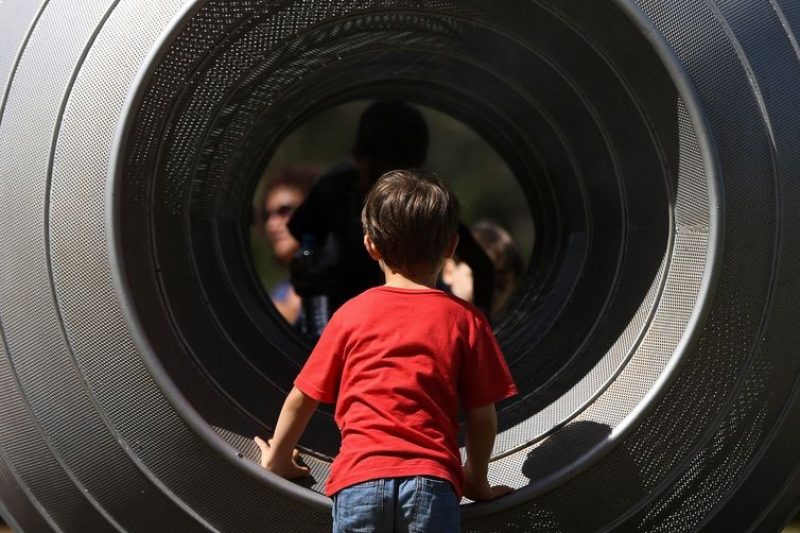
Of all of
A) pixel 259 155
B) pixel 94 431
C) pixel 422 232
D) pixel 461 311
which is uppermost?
pixel 259 155

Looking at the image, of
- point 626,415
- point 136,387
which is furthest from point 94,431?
point 626,415

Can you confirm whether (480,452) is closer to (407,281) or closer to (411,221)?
(407,281)

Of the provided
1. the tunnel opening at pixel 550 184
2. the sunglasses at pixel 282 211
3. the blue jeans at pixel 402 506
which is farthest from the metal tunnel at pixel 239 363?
the sunglasses at pixel 282 211

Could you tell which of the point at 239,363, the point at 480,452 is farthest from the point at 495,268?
the point at 480,452

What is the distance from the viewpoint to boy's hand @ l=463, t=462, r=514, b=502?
2862 mm

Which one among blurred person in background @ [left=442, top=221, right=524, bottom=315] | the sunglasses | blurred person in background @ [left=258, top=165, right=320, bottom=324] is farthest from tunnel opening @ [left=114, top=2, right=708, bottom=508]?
the sunglasses

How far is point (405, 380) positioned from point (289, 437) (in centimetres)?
37

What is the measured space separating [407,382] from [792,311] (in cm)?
108

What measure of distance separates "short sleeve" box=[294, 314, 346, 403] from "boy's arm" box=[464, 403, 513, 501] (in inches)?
13.0

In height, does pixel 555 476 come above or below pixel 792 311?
below

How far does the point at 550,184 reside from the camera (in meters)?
4.41

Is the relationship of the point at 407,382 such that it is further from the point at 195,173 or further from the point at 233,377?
the point at 195,173

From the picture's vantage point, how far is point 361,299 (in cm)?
278

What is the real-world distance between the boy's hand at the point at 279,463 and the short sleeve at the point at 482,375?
0.49m
